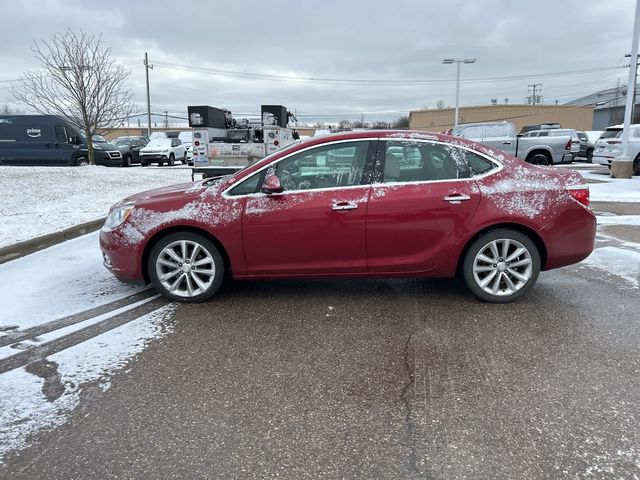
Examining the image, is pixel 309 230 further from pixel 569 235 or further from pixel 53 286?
pixel 53 286

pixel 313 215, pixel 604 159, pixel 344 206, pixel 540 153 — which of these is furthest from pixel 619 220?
pixel 540 153

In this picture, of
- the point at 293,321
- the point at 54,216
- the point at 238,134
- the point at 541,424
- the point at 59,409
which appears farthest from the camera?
the point at 238,134

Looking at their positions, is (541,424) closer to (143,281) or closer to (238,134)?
(143,281)

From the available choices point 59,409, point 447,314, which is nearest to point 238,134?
point 447,314

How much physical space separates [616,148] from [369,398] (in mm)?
16800

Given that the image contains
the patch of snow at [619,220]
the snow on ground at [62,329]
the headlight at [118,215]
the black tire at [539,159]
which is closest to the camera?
the snow on ground at [62,329]

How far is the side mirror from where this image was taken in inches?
178

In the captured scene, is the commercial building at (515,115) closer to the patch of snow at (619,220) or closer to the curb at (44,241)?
the patch of snow at (619,220)

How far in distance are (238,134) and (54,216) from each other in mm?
7239

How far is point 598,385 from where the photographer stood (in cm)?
325

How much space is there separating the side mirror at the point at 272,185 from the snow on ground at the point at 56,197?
4.07m

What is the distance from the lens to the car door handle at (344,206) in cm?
452

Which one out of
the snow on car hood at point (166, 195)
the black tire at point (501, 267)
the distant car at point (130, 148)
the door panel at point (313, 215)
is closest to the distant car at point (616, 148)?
the black tire at point (501, 267)

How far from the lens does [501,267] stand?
4.70 meters
